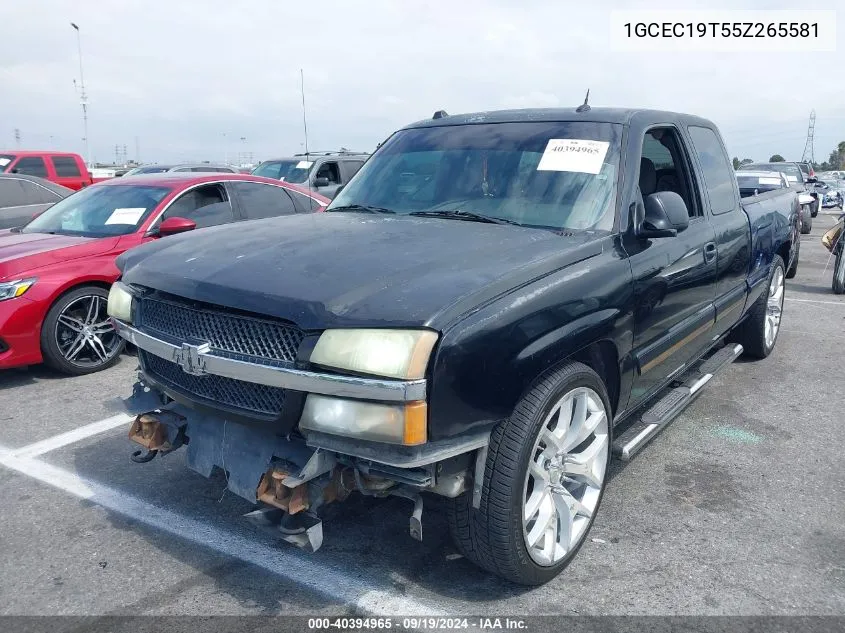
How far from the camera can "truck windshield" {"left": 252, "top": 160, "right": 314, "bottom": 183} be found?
551 inches

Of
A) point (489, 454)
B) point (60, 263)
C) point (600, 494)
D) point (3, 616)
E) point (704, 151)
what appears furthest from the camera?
point (60, 263)

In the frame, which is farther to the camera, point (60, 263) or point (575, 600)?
point (60, 263)

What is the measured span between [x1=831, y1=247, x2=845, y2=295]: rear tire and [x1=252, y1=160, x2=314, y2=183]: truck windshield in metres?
9.16

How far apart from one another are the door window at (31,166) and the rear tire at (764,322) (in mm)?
14819

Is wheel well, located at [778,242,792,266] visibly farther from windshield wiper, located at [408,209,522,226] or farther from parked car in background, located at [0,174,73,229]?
parked car in background, located at [0,174,73,229]

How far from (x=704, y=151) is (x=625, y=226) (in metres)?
1.66

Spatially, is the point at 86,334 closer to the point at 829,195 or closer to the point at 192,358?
the point at 192,358

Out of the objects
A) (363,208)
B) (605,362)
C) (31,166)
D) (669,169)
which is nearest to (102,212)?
(363,208)

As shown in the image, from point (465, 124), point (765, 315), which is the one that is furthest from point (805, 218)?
point (465, 124)

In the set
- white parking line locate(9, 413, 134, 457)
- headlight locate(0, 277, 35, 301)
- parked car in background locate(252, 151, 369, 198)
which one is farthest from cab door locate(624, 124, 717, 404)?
parked car in background locate(252, 151, 369, 198)

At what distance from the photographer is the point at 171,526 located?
11.0 feet

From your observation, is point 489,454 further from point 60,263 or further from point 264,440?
point 60,263

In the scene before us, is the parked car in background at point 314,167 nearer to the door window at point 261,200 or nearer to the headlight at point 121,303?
the door window at point 261,200

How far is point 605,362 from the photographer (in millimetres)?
3193
